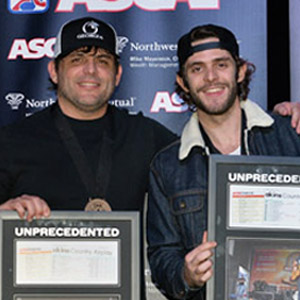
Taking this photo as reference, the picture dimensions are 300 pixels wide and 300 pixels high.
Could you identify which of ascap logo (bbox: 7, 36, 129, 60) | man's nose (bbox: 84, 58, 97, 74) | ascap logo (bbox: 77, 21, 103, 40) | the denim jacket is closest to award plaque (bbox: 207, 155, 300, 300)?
the denim jacket

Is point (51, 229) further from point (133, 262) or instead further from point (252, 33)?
point (252, 33)

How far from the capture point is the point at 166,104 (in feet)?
13.1

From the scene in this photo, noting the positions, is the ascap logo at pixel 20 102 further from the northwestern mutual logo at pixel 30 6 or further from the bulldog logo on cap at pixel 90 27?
the bulldog logo on cap at pixel 90 27

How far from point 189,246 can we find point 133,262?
1.04 feet

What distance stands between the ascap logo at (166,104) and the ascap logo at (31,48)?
713mm

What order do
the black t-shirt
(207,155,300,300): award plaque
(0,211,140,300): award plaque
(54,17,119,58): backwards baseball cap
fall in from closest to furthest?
(207,155,300,300): award plaque < (0,211,140,300): award plaque < the black t-shirt < (54,17,119,58): backwards baseball cap

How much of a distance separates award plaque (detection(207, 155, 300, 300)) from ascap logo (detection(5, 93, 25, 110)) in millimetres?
1674

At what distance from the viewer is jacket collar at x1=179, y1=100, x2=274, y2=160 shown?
120 inches

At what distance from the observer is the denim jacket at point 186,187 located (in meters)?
3.00

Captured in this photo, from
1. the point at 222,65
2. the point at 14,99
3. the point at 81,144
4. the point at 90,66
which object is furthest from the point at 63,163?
the point at 14,99

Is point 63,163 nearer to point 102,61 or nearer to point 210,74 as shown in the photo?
point 102,61

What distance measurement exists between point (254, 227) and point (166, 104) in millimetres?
1454

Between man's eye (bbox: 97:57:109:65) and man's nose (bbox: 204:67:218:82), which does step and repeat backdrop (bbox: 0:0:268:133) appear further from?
man's nose (bbox: 204:67:218:82)

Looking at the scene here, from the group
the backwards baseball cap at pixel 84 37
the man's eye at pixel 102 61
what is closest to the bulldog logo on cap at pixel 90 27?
the backwards baseball cap at pixel 84 37
